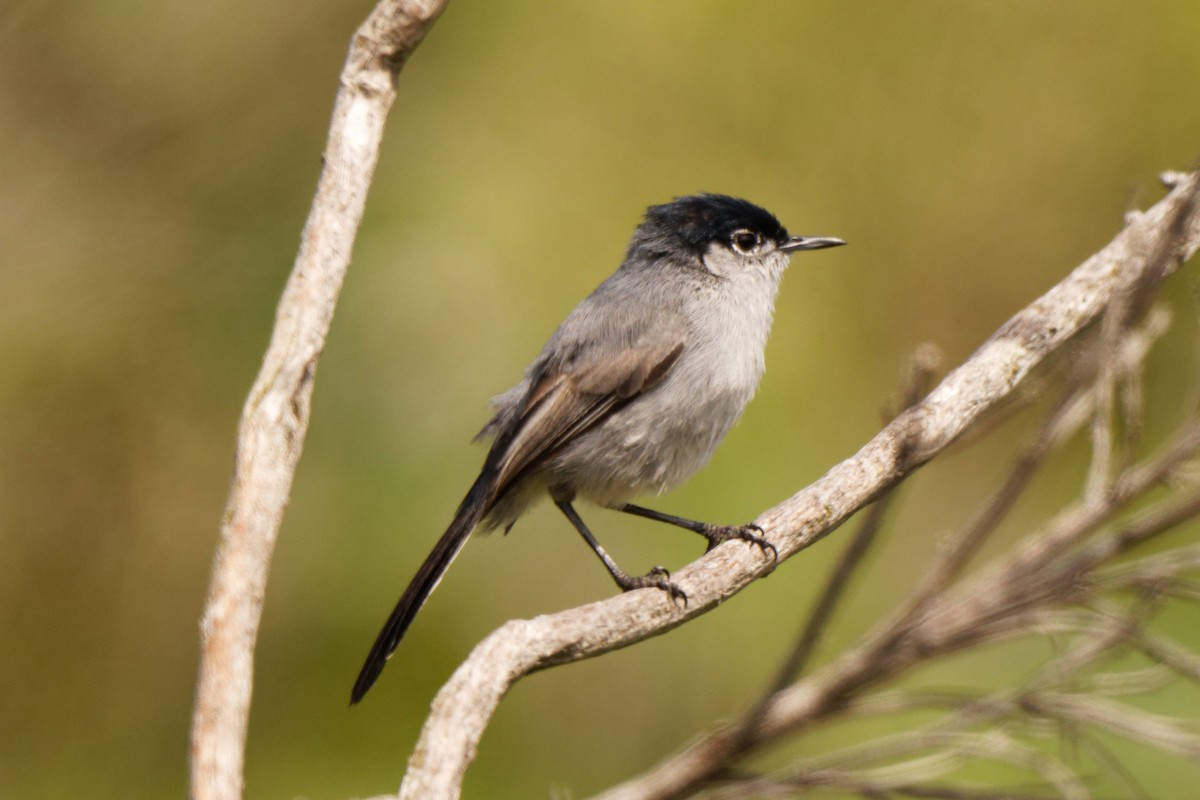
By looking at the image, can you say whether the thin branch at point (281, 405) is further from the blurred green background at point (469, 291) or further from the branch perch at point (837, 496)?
the blurred green background at point (469, 291)

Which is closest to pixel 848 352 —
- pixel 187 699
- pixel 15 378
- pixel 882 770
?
pixel 882 770

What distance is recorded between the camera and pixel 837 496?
1.72 m

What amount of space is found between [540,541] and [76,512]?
3.11 feet

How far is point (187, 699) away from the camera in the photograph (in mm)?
2115

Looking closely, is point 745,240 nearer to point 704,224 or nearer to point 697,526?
point 704,224

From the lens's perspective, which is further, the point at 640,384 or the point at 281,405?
the point at 640,384

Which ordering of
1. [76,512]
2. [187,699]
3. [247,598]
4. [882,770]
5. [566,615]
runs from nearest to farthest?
1. [247,598]
2. [566,615]
3. [882,770]
4. [187,699]
5. [76,512]

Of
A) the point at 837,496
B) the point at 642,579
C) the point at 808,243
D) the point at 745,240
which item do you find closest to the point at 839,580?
the point at 837,496

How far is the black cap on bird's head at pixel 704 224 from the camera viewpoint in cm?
271

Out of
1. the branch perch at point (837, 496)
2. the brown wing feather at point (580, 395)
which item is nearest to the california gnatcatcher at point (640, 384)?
the brown wing feather at point (580, 395)

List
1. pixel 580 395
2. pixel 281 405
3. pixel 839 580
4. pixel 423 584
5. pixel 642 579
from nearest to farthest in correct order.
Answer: pixel 281 405, pixel 839 580, pixel 423 584, pixel 642 579, pixel 580 395

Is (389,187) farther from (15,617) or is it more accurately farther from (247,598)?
(247,598)

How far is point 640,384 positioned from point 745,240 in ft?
1.61

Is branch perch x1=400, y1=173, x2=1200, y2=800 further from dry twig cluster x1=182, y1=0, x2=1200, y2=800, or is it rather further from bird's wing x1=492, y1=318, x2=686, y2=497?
bird's wing x1=492, y1=318, x2=686, y2=497
